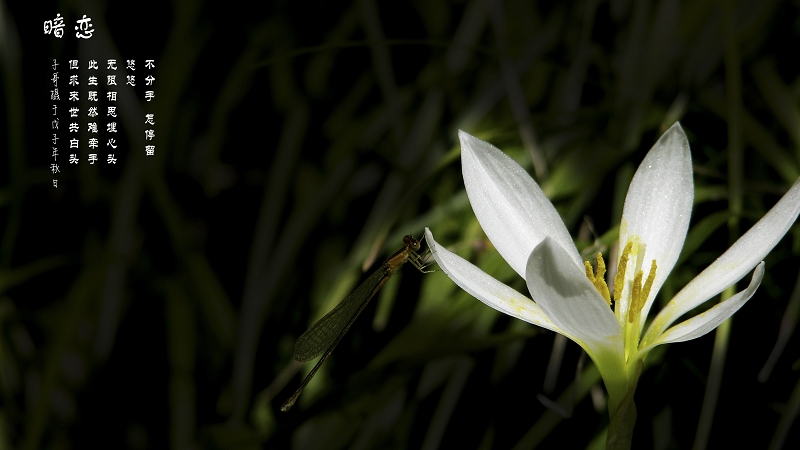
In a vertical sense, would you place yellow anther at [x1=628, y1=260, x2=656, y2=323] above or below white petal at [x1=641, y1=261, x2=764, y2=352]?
above

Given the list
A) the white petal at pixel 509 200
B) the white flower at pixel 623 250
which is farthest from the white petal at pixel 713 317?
the white petal at pixel 509 200

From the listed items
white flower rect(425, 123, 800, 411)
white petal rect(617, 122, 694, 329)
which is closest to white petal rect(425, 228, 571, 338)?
white flower rect(425, 123, 800, 411)

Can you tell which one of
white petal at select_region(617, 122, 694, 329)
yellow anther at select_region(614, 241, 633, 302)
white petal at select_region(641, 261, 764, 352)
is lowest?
white petal at select_region(641, 261, 764, 352)

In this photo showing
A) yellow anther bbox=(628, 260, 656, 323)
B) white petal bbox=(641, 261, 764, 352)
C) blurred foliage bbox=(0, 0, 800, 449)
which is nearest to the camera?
white petal bbox=(641, 261, 764, 352)

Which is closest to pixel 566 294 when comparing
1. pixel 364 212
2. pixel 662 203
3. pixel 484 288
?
pixel 484 288

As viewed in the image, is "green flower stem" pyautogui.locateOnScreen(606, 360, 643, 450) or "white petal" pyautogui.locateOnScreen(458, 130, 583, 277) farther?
"white petal" pyautogui.locateOnScreen(458, 130, 583, 277)

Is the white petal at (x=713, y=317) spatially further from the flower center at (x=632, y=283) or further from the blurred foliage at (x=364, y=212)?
the blurred foliage at (x=364, y=212)

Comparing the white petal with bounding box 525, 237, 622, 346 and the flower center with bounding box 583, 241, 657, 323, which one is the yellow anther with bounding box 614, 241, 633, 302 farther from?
the white petal with bounding box 525, 237, 622, 346

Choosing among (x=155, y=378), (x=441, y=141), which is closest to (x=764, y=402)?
(x=441, y=141)

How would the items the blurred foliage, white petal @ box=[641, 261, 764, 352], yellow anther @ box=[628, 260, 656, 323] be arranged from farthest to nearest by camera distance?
the blurred foliage, yellow anther @ box=[628, 260, 656, 323], white petal @ box=[641, 261, 764, 352]
